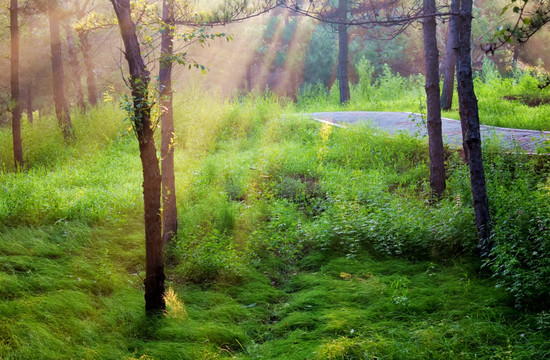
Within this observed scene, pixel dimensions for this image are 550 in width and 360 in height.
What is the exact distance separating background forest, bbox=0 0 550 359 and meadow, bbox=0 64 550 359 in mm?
22

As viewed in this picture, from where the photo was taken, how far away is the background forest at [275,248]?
152 inches

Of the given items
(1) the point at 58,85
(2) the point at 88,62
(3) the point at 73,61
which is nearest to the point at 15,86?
(1) the point at 58,85

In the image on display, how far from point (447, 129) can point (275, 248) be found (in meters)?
6.34

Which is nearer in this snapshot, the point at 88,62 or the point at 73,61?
the point at 73,61

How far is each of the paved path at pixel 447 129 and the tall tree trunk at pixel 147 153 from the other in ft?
17.0

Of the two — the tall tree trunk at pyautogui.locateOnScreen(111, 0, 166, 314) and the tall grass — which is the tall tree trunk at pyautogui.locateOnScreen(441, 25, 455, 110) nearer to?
Answer: the tall grass

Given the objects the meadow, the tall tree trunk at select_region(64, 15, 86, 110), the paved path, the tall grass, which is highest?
the tall tree trunk at select_region(64, 15, 86, 110)

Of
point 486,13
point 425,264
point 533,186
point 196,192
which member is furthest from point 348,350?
point 486,13

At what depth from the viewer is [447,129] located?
10.7 m

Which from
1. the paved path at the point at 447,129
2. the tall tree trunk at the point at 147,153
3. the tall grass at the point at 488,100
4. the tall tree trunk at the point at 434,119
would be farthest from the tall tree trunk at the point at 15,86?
the tall grass at the point at 488,100

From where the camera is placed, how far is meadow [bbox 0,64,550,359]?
12.5ft

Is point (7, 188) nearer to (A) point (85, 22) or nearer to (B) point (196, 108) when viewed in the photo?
(A) point (85, 22)

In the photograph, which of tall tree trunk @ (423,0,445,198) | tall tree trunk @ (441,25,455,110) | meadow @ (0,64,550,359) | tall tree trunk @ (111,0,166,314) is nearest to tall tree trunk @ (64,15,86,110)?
meadow @ (0,64,550,359)

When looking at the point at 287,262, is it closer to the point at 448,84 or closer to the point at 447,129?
the point at 447,129
